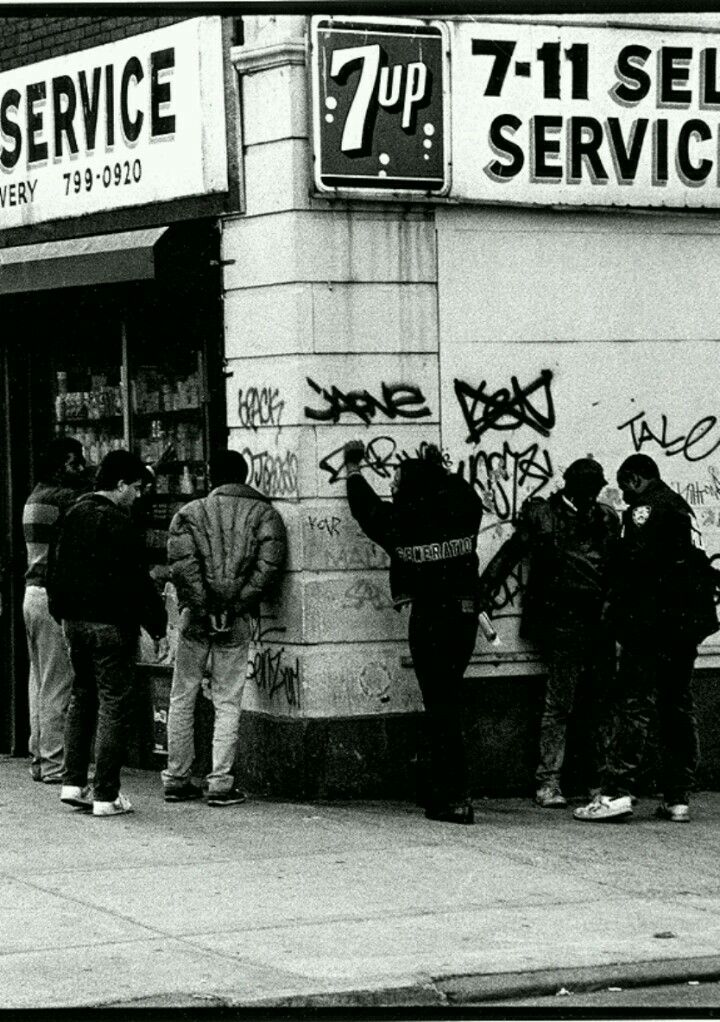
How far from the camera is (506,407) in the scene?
11.3m

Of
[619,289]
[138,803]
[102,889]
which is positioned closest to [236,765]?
[138,803]

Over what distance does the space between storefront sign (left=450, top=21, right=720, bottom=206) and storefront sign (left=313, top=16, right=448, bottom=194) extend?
125 millimetres

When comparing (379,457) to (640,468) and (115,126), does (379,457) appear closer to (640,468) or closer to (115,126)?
(640,468)

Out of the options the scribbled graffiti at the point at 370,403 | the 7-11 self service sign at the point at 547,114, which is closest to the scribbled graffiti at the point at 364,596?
the scribbled graffiti at the point at 370,403

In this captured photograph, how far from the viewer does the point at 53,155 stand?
12.8 metres

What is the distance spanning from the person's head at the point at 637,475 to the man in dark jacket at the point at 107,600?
2.50 metres

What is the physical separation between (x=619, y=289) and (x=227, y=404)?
2297 millimetres

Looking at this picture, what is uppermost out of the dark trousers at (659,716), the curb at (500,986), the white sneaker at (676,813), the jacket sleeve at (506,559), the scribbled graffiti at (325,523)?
the scribbled graffiti at (325,523)

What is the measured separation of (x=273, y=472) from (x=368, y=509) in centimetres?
68

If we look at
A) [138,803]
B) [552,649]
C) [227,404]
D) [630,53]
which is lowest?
[138,803]

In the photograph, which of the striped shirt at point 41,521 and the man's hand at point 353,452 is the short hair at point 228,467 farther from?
the striped shirt at point 41,521

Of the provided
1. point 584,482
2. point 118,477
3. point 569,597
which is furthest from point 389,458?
point 118,477

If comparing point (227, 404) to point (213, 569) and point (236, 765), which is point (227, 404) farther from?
point (236, 765)

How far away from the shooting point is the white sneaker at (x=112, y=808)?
34.9 ft
